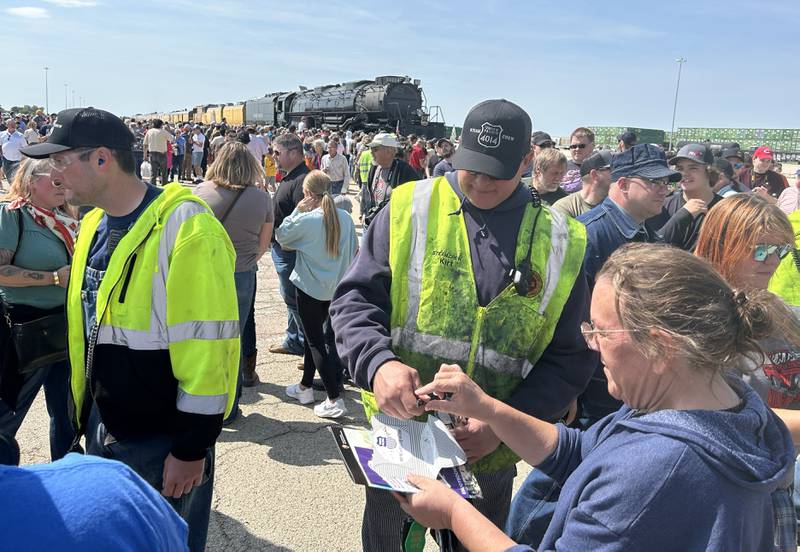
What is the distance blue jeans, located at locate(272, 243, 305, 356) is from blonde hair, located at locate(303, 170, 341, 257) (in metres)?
0.64

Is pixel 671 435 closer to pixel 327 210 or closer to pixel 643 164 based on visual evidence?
pixel 643 164

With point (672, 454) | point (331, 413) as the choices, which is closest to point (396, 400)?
point (672, 454)

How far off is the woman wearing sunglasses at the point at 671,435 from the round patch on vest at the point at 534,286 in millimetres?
506

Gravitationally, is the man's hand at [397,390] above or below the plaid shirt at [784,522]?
above

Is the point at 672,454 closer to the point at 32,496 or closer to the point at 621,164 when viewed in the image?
the point at 32,496

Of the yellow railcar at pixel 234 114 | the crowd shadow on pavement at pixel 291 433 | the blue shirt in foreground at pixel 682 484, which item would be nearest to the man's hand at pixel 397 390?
the blue shirt in foreground at pixel 682 484

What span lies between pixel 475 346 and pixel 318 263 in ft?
9.30

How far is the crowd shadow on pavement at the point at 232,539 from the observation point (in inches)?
125

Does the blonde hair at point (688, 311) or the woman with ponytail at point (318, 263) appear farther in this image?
the woman with ponytail at point (318, 263)

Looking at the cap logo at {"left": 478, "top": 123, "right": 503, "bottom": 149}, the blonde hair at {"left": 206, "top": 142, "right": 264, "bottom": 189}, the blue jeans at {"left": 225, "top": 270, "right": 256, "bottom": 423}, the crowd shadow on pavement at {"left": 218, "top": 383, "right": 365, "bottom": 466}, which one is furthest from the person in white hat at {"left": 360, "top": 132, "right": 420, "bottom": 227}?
the cap logo at {"left": 478, "top": 123, "right": 503, "bottom": 149}

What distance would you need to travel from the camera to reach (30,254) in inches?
126

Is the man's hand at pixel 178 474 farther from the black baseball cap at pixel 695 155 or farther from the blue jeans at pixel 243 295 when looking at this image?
the black baseball cap at pixel 695 155

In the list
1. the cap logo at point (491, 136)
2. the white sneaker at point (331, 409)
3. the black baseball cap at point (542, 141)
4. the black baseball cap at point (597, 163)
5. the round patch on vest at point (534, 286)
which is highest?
the black baseball cap at point (542, 141)

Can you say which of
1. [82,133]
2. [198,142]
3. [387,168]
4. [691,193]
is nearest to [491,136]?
[82,133]
